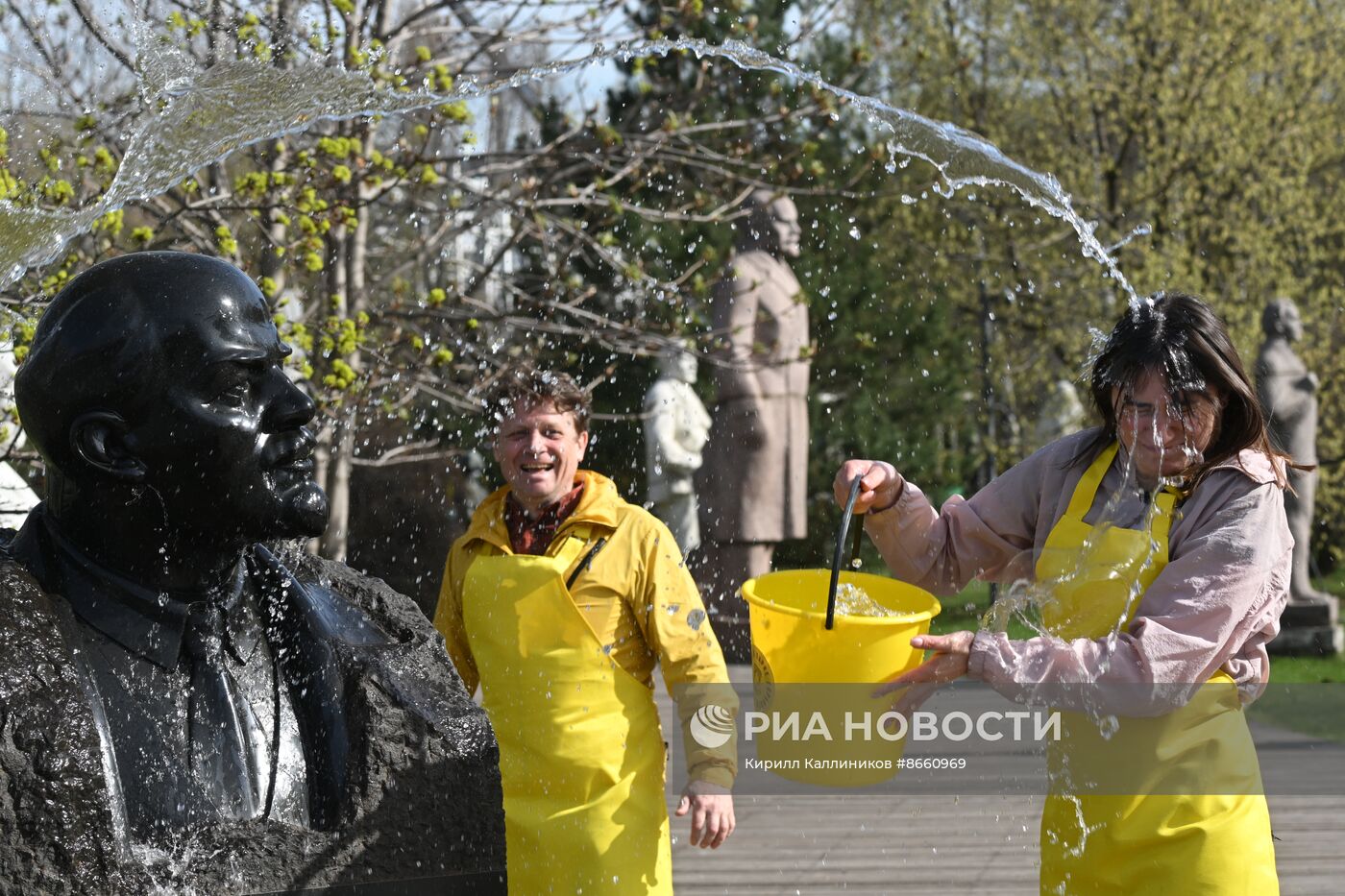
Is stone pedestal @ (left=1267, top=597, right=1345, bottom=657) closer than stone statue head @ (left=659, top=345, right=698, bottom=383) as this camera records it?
No

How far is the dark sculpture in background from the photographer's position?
35.6ft

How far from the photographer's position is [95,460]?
1741mm

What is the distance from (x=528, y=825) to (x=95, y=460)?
1496mm

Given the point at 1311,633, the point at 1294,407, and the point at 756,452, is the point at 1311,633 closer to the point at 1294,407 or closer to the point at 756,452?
the point at 1294,407

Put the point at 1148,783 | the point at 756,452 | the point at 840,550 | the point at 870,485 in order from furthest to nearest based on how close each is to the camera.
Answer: the point at 756,452 < the point at 870,485 < the point at 1148,783 < the point at 840,550

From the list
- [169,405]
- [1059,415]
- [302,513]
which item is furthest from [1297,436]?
[169,405]

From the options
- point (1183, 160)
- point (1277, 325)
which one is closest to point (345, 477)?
point (1277, 325)

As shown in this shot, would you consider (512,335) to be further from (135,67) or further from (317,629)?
(317,629)

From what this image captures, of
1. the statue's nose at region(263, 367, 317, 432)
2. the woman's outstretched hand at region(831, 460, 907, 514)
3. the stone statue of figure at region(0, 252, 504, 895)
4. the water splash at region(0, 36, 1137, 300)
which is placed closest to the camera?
the stone statue of figure at region(0, 252, 504, 895)

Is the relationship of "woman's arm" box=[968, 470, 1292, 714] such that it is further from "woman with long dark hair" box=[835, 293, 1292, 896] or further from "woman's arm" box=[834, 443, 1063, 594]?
"woman's arm" box=[834, 443, 1063, 594]

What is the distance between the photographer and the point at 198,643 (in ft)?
6.10

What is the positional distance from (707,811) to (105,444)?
1.61 m

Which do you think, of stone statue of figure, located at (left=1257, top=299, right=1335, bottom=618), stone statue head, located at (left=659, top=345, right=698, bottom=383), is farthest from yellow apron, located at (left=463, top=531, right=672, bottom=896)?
stone statue of figure, located at (left=1257, top=299, right=1335, bottom=618)

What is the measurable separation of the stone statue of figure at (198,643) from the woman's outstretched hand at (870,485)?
1100 millimetres
